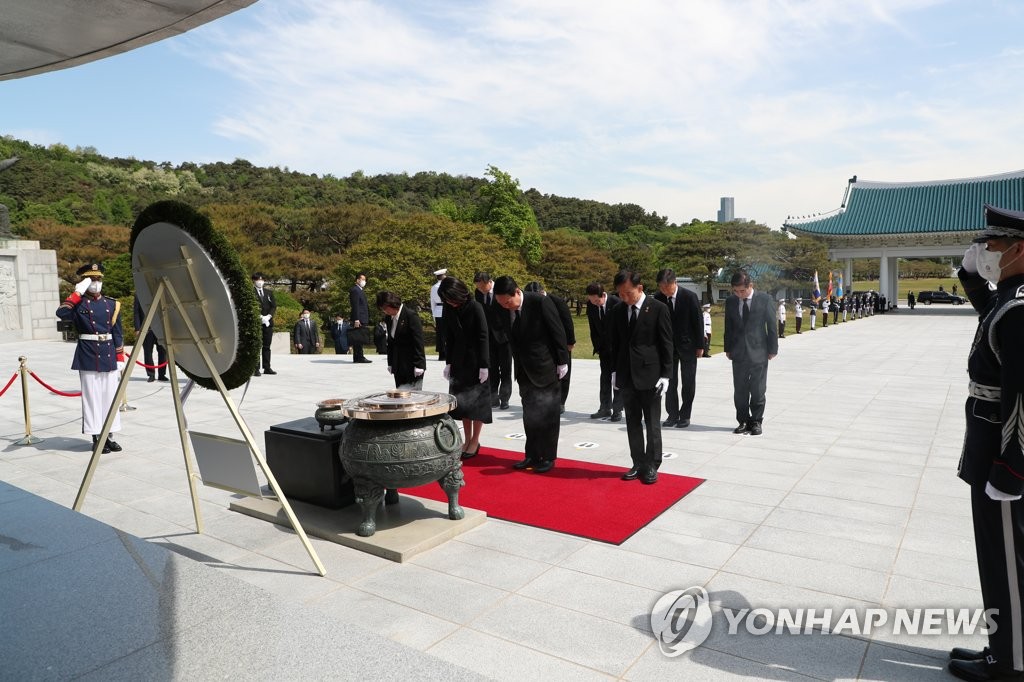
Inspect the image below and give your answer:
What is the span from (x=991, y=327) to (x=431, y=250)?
A: 893 inches

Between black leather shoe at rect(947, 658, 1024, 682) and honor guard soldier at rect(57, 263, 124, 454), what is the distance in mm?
7167

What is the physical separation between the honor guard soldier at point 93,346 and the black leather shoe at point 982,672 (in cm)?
717

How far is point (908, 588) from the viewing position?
3.53m

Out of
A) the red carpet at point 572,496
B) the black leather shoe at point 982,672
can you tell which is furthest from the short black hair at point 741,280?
the black leather shoe at point 982,672

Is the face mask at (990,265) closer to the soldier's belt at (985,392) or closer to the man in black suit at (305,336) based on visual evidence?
the soldier's belt at (985,392)

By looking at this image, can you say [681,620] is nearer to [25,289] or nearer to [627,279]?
[627,279]

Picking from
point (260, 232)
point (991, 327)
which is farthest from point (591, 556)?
point (260, 232)

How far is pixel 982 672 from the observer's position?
8.73 ft

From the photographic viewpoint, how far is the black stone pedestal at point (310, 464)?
15.3ft

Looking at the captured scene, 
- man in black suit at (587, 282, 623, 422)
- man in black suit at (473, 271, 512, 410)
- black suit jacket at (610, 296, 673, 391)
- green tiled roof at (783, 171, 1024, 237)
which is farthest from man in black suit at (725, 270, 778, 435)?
green tiled roof at (783, 171, 1024, 237)

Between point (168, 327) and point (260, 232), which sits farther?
point (260, 232)

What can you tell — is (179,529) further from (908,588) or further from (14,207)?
(14,207)

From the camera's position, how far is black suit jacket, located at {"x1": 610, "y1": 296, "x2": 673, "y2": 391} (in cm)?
536

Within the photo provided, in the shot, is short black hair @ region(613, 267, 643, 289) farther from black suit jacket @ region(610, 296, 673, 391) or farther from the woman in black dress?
the woman in black dress
